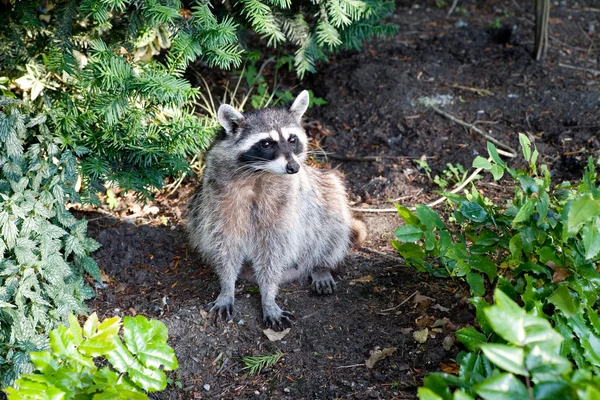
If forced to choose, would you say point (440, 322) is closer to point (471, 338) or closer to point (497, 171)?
point (471, 338)

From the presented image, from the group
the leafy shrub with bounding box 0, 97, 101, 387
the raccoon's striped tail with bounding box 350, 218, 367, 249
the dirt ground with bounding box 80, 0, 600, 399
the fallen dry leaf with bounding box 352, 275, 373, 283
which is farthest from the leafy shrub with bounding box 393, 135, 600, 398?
the leafy shrub with bounding box 0, 97, 101, 387

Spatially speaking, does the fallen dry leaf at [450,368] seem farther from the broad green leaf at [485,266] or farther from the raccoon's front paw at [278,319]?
the raccoon's front paw at [278,319]

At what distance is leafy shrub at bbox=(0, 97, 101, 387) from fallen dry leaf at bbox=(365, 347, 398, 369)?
146 cm

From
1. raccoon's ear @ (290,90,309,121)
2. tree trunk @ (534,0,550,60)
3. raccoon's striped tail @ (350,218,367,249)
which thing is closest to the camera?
raccoon's ear @ (290,90,309,121)

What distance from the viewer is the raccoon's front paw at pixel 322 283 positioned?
12.4 feet

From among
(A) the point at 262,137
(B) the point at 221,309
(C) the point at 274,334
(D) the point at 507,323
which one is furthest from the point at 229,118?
(D) the point at 507,323

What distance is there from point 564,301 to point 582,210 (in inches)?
19.6

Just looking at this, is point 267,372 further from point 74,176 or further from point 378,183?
point 378,183

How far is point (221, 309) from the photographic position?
3.63 metres

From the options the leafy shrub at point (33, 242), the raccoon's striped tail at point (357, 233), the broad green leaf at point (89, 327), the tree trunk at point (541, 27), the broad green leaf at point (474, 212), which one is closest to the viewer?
the broad green leaf at point (89, 327)

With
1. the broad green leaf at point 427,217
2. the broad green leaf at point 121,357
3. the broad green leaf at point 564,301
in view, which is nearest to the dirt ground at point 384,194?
the broad green leaf at point 427,217

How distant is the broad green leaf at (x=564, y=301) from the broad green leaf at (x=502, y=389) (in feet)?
3.34

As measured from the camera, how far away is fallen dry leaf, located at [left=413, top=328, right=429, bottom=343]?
10.4 feet

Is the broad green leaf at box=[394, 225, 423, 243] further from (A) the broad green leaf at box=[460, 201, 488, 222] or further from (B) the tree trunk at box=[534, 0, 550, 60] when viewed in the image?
(B) the tree trunk at box=[534, 0, 550, 60]
